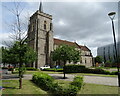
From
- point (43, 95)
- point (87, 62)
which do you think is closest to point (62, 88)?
point (43, 95)

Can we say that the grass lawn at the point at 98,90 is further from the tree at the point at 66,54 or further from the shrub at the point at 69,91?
the tree at the point at 66,54

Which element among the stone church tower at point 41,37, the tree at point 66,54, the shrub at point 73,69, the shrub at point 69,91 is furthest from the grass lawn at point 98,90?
the stone church tower at point 41,37

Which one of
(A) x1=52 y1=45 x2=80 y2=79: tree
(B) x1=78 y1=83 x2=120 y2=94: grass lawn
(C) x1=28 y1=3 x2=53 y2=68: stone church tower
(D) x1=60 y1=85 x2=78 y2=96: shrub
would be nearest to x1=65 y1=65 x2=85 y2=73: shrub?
(A) x1=52 y1=45 x2=80 y2=79: tree

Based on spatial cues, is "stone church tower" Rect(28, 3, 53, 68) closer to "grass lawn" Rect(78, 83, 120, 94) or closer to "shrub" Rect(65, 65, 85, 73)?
"shrub" Rect(65, 65, 85, 73)

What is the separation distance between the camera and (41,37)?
52.6 metres

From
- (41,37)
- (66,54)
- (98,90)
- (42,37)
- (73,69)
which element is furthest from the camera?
(42,37)

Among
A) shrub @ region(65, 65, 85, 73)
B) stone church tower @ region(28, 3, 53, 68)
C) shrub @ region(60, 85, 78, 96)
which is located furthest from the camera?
stone church tower @ region(28, 3, 53, 68)

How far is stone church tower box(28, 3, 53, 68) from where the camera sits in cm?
5025

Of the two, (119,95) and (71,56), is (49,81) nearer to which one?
(119,95)

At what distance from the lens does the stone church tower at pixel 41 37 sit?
50.2m

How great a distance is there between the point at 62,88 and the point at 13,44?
5.99 metres

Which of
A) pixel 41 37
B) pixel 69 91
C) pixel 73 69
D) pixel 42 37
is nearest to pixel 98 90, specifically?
pixel 69 91

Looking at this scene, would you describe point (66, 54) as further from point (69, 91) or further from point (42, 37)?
point (42, 37)

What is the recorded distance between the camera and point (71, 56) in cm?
1747
